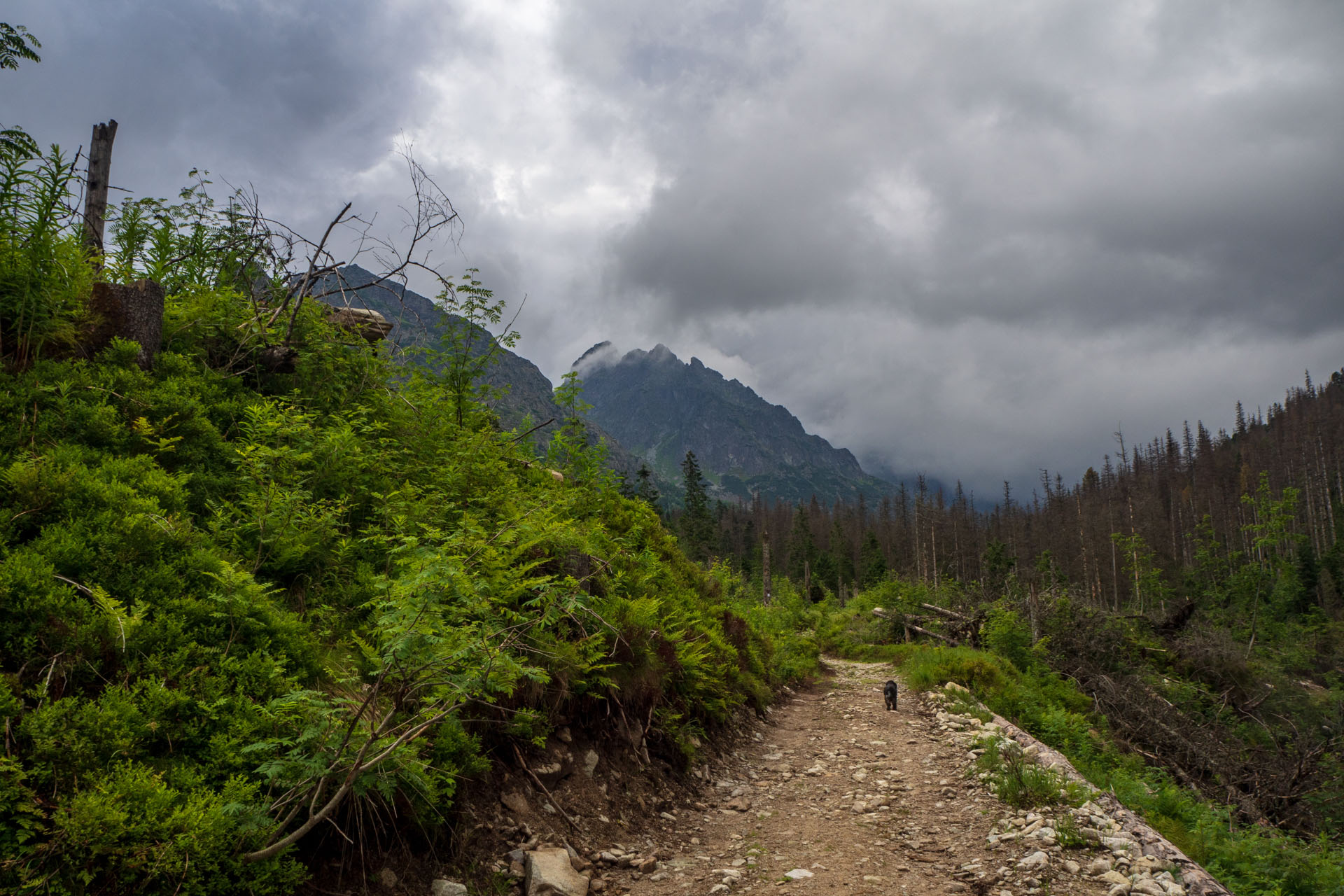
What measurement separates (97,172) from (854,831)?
487 inches

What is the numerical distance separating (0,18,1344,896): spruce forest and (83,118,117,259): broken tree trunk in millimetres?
158

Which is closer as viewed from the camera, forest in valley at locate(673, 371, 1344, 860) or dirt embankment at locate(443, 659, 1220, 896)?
dirt embankment at locate(443, 659, 1220, 896)

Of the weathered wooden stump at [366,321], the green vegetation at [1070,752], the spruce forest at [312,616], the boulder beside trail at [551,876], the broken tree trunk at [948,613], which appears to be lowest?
the green vegetation at [1070,752]

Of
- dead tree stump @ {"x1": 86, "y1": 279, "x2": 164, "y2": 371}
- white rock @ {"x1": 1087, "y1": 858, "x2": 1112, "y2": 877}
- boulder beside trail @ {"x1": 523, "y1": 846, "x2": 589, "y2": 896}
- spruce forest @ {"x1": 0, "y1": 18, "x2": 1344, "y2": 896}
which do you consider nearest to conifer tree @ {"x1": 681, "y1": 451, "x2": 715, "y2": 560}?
spruce forest @ {"x1": 0, "y1": 18, "x2": 1344, "y2": 896}

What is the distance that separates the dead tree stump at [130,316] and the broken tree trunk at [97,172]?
2624 mm

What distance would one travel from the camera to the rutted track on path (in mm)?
4781

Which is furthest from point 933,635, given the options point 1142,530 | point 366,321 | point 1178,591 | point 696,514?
point 1142,530

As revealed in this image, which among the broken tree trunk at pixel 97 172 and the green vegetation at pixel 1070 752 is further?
the broken tree trunk at pixel 97 172

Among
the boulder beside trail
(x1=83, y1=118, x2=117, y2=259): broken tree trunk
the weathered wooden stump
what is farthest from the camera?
the weathered wooden stump

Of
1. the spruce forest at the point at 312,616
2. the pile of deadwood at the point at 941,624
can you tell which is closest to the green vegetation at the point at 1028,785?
the spruce forest at the point at 312,616

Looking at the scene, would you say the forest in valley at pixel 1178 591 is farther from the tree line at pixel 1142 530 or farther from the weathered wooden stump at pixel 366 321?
the weathered wooden stump at pixel 366 321

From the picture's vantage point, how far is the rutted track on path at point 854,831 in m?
4.78

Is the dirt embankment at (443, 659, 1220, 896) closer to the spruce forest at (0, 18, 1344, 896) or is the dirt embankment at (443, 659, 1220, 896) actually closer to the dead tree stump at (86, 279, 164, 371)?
the spruce forest at (0, 18, 1344, 896)

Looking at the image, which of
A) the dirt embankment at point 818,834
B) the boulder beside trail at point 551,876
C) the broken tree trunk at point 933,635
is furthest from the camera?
the broken tree trunk at point 933,635
